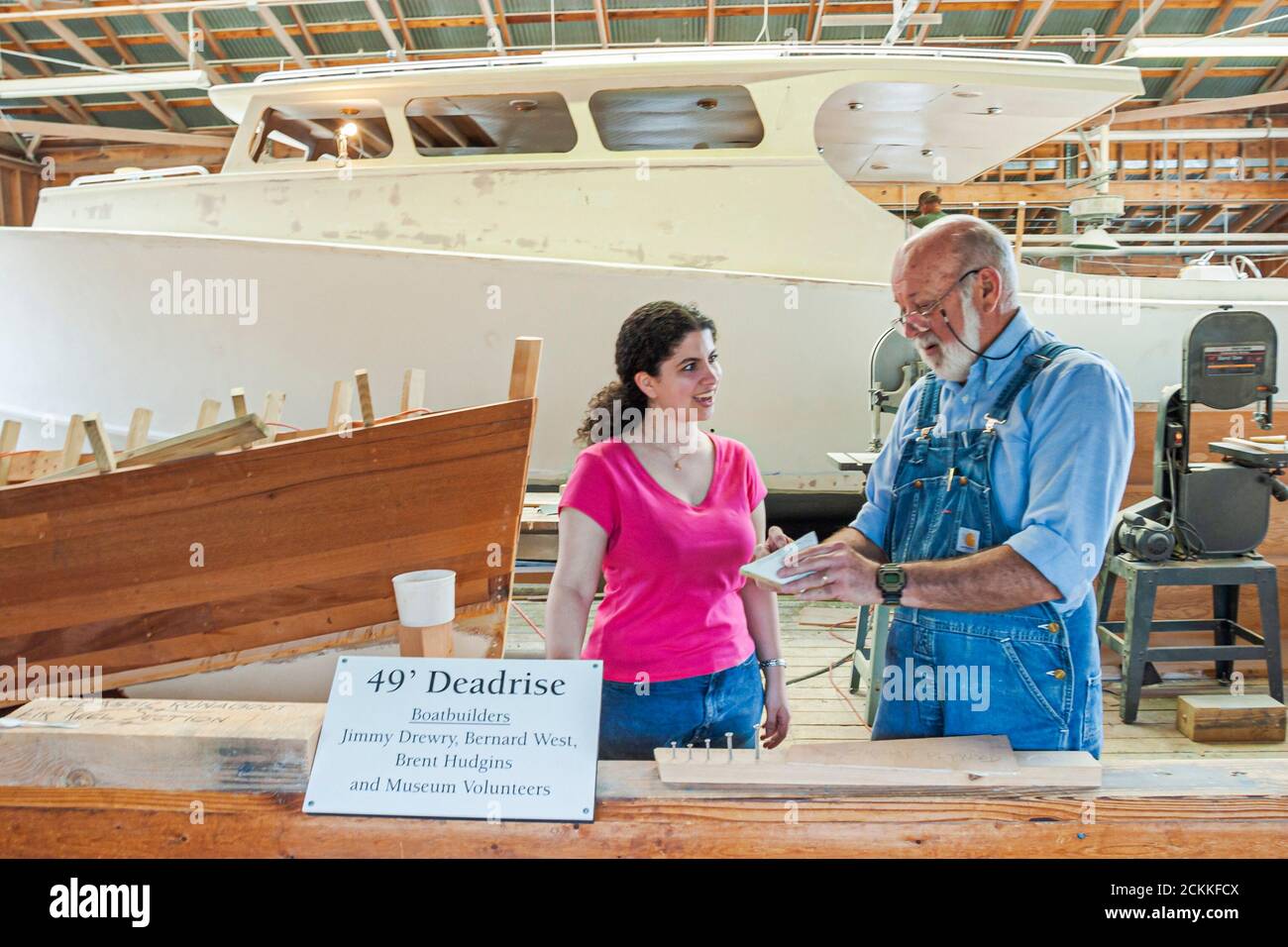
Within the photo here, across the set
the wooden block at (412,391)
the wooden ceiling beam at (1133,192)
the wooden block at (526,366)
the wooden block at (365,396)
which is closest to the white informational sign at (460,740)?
the wooden block at (365,396)

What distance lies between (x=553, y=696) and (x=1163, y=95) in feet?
45.6

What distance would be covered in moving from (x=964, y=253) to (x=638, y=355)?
0.75 m

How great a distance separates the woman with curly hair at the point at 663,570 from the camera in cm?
182

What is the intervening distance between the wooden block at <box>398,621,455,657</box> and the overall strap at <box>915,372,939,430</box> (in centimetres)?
94

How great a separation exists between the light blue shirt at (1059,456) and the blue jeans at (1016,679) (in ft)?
0.22

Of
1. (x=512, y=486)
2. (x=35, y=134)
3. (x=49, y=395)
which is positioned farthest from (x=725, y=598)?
(x=35, y=134)

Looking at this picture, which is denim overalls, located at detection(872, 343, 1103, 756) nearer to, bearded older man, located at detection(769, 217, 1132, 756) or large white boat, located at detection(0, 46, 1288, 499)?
bearded older man, located at detection(769, 217, 1132, 756)

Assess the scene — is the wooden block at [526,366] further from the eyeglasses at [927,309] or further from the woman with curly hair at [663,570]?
the eyeglasses at [927,309]

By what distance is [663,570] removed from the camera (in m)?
1.82

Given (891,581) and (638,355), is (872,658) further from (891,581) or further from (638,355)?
(891,581)

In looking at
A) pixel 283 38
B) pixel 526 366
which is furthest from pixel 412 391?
pixel 283 38

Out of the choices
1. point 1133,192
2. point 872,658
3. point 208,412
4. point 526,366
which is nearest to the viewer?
point 526,366

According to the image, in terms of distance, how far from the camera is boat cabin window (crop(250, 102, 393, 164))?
220 inches

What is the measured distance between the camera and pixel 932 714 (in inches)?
60.8
